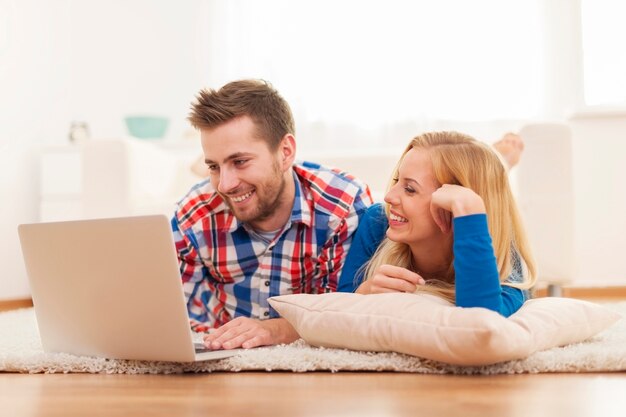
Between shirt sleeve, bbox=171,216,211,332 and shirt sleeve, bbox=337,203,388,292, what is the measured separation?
380mm

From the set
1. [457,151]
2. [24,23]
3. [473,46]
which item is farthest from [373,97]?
[457,151]

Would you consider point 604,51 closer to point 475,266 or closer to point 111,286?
point 475,266

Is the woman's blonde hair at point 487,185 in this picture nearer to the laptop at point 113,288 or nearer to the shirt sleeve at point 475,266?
the shirt sleeve at point 475,266

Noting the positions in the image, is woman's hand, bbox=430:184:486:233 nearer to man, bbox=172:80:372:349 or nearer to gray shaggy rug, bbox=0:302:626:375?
gray shaggy rug, bbox=0:302:626:375

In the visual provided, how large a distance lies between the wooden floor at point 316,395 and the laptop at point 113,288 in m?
0.08

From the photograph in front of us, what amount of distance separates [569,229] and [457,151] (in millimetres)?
1319

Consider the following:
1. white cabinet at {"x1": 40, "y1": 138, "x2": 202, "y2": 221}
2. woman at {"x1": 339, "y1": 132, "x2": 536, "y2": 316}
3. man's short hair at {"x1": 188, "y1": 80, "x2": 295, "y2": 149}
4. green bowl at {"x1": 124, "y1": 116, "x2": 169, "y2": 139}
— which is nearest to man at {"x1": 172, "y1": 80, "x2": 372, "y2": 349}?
man's short hair at {"x1": 188, "y1": 80, "x2": 295, "y2": 149}

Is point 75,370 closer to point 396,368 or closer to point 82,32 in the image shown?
point 396,368

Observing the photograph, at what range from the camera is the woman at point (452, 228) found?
1.40m

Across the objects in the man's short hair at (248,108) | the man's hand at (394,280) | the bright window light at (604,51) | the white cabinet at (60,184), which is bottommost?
the man's hand at (394,280)

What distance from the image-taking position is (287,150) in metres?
1.87

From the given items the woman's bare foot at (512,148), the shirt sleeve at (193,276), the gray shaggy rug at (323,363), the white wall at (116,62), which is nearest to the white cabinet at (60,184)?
the white wall at (116,62)

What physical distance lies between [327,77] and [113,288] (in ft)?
9.42

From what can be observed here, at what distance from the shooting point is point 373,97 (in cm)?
404
